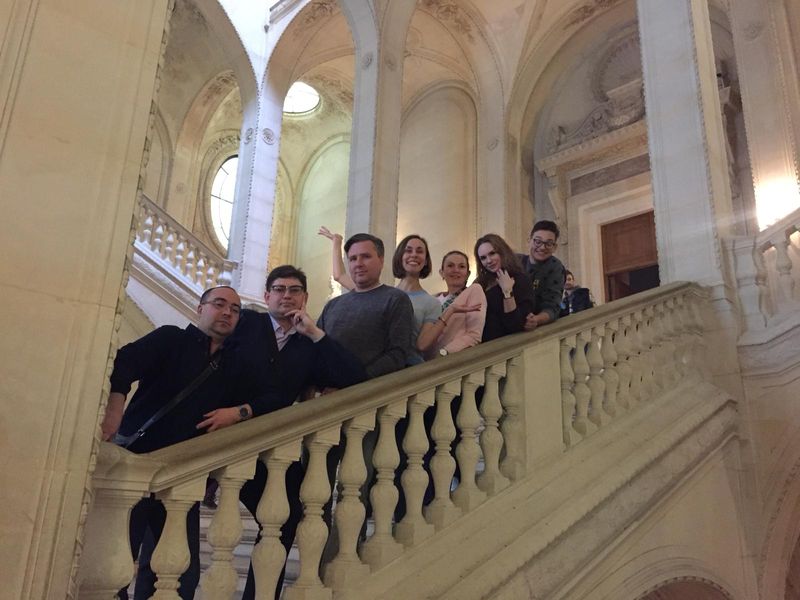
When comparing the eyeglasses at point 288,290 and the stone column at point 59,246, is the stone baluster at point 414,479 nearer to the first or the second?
the eyeglasses at point 288,290

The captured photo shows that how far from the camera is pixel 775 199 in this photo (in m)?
7.60

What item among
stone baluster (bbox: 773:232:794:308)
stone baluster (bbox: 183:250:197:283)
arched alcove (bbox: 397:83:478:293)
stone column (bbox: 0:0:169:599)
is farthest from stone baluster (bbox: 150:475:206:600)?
arched alcove (bbox: 397:83:478:293)

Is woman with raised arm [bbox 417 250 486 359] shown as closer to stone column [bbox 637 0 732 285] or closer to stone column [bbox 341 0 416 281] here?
stone column [bbox 637 0 732 285]

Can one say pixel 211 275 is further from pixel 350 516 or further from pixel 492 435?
pixel 350 516

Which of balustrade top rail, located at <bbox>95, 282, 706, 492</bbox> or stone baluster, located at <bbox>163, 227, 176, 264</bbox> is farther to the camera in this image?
stone baluster, located at <bbox>163, 227, 176, 264</bbox>

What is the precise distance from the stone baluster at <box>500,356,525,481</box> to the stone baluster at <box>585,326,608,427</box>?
27.5 inches

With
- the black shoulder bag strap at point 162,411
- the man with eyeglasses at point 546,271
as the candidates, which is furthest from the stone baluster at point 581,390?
the black shoulder bag strap at point 162,411

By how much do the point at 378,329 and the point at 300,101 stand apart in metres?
12.9

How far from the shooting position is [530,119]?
38.5ft

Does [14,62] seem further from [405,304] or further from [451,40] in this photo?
[451,40]

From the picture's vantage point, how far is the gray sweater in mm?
2656

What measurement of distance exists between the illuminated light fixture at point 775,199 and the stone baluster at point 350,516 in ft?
22.6

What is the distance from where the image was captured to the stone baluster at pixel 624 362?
12.1ft

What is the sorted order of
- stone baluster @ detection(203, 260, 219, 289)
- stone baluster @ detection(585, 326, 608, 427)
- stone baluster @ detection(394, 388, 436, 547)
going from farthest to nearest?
stone baluster @ detection(203, 260, 219, 289) → stone baluster @ detection(585, 326, 608, 427) → stone baluster @ detection(394, 388, 436, 547)
